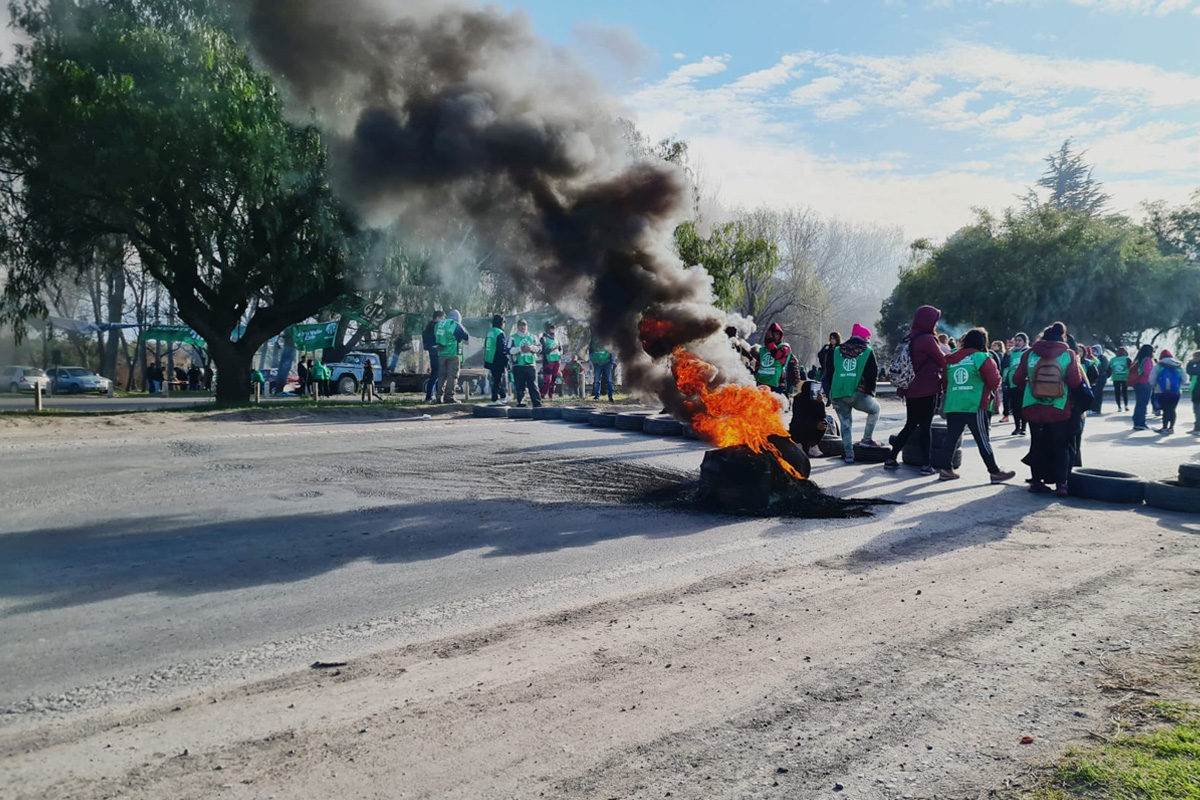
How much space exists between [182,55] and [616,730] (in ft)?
59.5

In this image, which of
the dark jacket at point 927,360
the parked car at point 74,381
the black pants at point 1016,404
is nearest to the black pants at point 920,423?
the dark jacket at point 927,360

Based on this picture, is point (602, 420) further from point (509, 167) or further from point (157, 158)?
point (157, 158)

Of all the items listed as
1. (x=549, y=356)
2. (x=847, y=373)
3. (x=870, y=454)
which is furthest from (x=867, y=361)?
(x=549, y=356)

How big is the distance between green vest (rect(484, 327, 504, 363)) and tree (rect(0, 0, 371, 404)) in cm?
395

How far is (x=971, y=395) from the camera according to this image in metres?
9.90

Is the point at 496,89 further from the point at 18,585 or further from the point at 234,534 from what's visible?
the point at 18,585

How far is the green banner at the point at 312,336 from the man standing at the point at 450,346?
14.7 metres

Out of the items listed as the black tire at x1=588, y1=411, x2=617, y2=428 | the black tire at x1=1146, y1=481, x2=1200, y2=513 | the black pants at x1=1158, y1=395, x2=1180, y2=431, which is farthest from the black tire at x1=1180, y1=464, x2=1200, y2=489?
the black pants at x1=1158, y1=395, x2=1180, y2=431

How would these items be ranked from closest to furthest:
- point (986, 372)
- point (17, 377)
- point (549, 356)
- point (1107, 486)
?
1. point (1107, 486)
2. point (986, 372)
3. point (549, 356)
4. point (17, 377)

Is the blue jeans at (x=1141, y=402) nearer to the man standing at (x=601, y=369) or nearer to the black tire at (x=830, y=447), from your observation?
the black tire at (x=830, y=447)

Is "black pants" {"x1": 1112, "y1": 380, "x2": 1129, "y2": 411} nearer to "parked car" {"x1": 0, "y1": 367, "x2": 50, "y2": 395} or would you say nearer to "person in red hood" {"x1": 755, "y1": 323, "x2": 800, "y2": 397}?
"person in red hood" {"x1": 755, "y1": 323, "x2": 800, "y2": 397}

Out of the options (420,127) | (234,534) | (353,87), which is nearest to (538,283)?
(420,127)

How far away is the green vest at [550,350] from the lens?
21394 mm

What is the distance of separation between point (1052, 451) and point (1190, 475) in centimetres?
134
